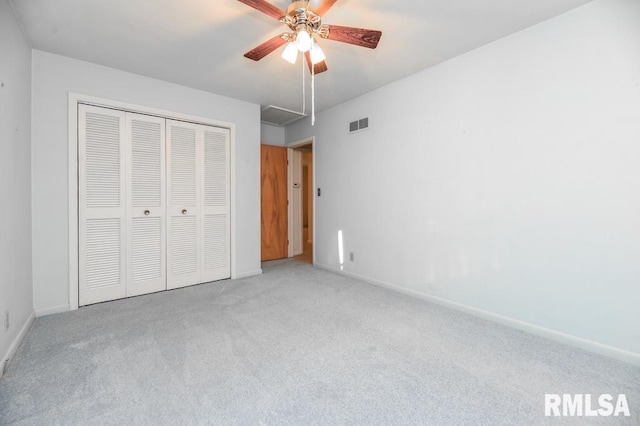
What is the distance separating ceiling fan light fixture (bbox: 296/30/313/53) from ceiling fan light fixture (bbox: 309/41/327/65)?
0.12m

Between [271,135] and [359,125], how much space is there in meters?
2.06

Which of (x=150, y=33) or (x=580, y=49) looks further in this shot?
(x=150, y=33)

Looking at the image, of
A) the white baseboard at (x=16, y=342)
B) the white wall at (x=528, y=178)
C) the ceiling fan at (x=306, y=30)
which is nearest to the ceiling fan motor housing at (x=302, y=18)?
the ceiling fan at (x=306, y=30)

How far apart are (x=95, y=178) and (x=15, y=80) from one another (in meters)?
1.04

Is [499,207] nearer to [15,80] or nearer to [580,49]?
[580,49]

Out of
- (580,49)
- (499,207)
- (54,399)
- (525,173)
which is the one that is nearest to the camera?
(54,399)

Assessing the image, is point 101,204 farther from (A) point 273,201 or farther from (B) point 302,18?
(B) point 302,18

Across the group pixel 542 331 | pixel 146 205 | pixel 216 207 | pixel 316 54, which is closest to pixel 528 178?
pixel 542 331

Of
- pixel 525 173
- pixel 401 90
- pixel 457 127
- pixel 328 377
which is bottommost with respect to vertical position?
pixel 328 377

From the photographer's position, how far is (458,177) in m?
2.82

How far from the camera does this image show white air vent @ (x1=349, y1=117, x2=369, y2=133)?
12.3ft

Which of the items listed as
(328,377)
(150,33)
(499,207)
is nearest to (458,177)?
(499,207)

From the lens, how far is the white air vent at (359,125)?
3736mm

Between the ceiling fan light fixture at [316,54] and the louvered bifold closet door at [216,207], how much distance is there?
6.97ft
